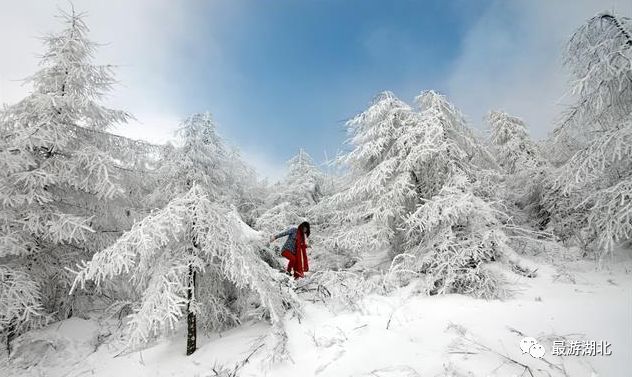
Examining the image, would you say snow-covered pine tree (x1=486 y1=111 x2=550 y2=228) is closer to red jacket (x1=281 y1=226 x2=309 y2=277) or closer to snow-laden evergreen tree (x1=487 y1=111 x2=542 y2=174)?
snow-laden evergreen tree (x1=487 y1=111 x2=542 y2=174)

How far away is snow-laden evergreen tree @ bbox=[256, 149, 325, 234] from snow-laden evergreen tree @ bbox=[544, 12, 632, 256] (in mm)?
10230

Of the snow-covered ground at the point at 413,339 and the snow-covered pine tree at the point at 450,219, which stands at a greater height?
the snow-covered pine tree at the point at 450,219

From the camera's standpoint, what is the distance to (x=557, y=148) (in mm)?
15578

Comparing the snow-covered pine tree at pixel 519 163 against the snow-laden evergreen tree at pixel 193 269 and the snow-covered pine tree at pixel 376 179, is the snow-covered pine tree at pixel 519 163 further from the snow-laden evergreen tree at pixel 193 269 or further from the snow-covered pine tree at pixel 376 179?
the snow-laden evergreen tree at pixel 193 269

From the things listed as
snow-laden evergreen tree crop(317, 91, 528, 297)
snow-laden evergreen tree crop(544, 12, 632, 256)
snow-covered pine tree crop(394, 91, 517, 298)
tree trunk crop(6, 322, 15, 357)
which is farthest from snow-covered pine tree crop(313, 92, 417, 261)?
Answer: tree trunk crop(6, 322, 15, 357)

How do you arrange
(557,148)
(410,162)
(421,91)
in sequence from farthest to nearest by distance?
(557,148)
(421,91)
(410,162)

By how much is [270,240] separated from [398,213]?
3.89 metres

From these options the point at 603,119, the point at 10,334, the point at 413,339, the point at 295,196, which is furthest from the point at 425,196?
the point at 10,334

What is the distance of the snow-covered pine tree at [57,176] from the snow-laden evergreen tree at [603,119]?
35.6ft

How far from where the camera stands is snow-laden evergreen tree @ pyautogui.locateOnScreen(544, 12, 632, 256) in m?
6.45

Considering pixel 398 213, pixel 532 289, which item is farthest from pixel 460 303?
pixel 398 213

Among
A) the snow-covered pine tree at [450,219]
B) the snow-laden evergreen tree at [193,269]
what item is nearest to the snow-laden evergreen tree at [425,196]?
the snow-covered pine tree at [450,219]

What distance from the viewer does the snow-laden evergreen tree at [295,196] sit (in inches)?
589

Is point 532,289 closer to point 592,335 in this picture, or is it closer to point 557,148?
point 592,335
